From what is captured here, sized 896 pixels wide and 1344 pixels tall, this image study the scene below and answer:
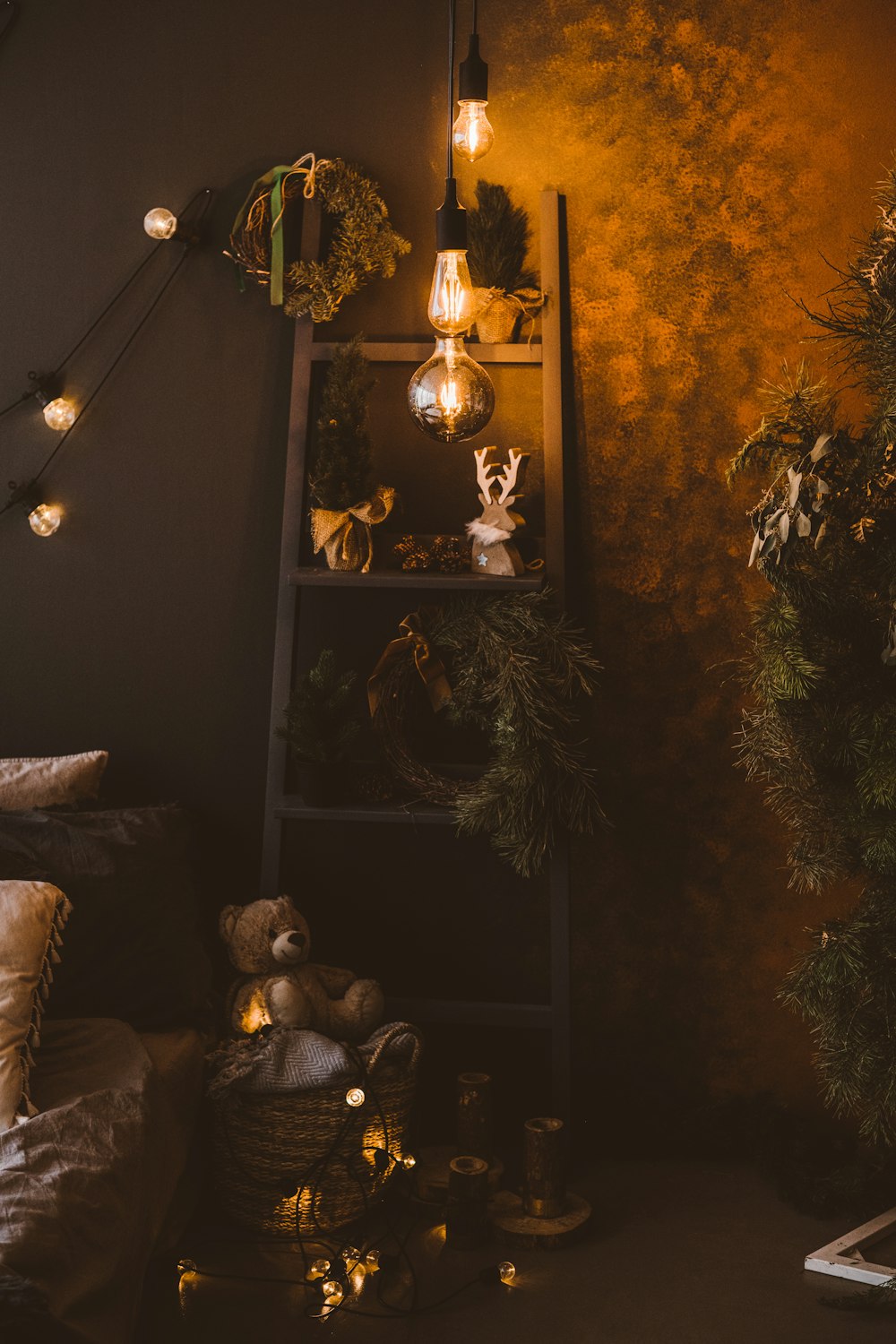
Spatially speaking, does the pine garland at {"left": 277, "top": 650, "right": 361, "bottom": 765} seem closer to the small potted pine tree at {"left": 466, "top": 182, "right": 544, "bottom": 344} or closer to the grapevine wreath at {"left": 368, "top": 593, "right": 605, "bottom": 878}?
the grapevine wreath at {"left": 368, "top": 593, "right": 605, "bottom": 878}

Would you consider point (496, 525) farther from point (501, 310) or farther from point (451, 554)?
point (501, 310)

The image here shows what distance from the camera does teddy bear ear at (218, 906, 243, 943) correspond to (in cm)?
260

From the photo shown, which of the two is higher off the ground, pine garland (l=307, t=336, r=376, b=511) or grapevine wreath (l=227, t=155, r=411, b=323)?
grapevine wreath (l=227, t=155, r=411, b=323)

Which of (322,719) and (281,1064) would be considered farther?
(322,719)

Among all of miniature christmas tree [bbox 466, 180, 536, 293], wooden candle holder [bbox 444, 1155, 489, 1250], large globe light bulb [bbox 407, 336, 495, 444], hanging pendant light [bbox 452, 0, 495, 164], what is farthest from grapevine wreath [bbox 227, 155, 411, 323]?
wooden candle holder [bbox 444, 1155, 489, 1250]

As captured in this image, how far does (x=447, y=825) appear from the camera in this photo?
2.89 meters

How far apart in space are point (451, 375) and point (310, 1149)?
5.11 ft

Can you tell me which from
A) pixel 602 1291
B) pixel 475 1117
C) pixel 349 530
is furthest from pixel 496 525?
pixel 602 1291

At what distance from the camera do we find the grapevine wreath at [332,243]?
2.67m

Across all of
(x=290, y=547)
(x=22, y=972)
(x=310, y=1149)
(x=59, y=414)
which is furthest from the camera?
(x=59, y=414)

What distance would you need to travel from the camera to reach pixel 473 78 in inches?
94.1

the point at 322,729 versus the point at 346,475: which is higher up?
the point at 346,475

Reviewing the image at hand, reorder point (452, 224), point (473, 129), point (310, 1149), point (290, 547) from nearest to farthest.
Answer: point (452, 224) → point (310, 1149) → point (473, 129) → point (290, 547)

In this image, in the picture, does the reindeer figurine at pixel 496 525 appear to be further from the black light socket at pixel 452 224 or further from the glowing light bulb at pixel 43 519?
the glowing light bulb at pixel 43 519
